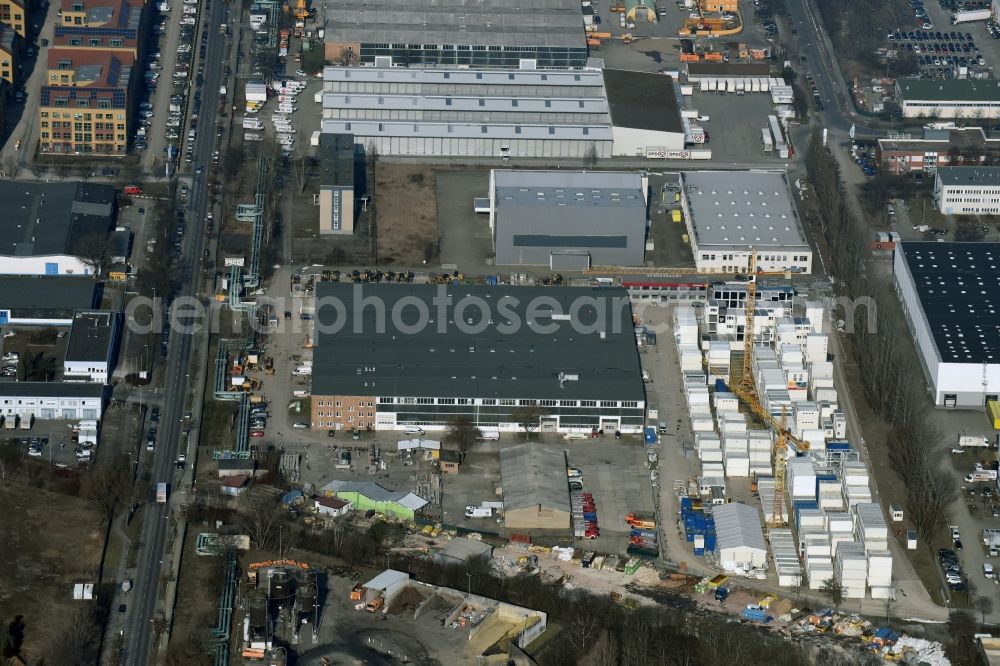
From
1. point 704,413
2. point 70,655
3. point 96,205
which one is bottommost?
point 70,655

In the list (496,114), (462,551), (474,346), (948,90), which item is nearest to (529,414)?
(474,346)

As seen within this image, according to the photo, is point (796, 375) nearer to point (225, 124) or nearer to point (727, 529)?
point (727, 529)

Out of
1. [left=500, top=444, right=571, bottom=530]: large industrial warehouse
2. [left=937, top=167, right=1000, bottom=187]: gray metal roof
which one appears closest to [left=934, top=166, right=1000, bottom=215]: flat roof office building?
[left=937, top=167, right=1000, bottom=187]: gray metal roof

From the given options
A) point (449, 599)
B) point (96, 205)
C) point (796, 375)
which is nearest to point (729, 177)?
point (796, 375)

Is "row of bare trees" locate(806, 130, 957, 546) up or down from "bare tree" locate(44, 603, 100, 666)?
up

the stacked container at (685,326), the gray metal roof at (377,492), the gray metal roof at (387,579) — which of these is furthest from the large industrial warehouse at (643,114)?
the gray metal roof at (387,579)

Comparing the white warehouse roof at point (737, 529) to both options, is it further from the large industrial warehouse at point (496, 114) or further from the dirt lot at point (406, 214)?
the large industrial warehouse at point (496, 114)

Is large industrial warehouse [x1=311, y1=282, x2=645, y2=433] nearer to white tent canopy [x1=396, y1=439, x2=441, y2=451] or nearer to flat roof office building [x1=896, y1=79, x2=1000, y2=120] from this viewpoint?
white tent canopy [x1=396, y1=439, x2=441, y2=451]
